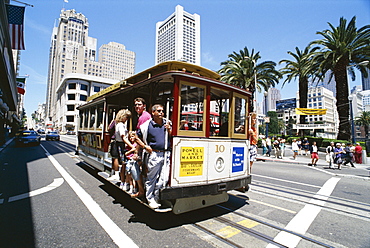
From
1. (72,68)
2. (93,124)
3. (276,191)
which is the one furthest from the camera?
(72,68)

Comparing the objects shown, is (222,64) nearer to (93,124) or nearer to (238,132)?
(93,124)

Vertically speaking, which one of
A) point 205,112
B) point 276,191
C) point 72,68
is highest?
point 72,68

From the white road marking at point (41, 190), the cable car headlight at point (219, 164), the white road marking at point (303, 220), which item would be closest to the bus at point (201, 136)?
the cable car headlight at point (219, 164)

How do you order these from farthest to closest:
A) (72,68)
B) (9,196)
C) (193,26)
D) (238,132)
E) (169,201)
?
(193,26)
(72,68)
(9,196)
(238,132)
(169,201)

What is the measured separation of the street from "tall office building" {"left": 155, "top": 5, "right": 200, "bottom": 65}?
124320 mm

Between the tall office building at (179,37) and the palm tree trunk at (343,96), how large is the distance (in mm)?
109824

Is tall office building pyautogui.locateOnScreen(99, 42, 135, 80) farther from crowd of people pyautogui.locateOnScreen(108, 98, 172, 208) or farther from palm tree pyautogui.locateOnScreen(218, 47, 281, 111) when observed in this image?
crowd of people pyautogui.locateOnScreen(108, 98, 172, 208)

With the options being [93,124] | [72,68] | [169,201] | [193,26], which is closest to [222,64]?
[93,124]

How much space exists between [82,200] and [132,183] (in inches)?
61.1

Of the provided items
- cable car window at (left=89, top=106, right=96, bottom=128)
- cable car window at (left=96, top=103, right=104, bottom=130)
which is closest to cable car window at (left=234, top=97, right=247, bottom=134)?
cable car window at (left=96, top=103, right=104, bottom=130)

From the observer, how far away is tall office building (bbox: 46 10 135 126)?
109 metres

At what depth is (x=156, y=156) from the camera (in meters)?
3.54

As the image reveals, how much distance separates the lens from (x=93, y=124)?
307 inches

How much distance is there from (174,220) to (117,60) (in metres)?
164
